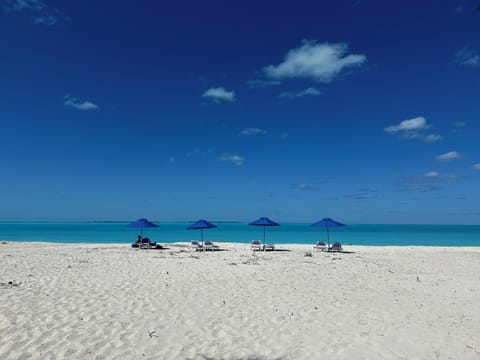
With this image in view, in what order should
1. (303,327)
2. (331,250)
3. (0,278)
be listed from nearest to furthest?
(303,327), (0,278), (331,250)

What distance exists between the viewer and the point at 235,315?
689cm

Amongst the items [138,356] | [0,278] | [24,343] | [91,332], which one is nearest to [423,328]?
[138,356]

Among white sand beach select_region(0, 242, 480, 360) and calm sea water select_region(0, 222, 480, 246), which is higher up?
calm sea water select_region(0, 222, 480, 246)

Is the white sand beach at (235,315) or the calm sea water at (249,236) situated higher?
the calm sea water at (249,236)

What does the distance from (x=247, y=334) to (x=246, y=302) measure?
2.09 meters

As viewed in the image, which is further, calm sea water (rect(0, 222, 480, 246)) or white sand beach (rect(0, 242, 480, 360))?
calm sea water (rect(0, 222, 480, 246))

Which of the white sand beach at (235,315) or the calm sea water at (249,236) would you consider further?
the calm sea water at (249,236)

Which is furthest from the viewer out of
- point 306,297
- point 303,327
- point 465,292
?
point 465,292

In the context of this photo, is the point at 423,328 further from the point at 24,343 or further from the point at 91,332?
the point at 24,343

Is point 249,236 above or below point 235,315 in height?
above

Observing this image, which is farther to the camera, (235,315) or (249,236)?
(249,236)

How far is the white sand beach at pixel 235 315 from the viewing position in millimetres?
5211

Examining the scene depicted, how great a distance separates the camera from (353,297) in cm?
862

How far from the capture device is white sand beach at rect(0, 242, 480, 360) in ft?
17.1
